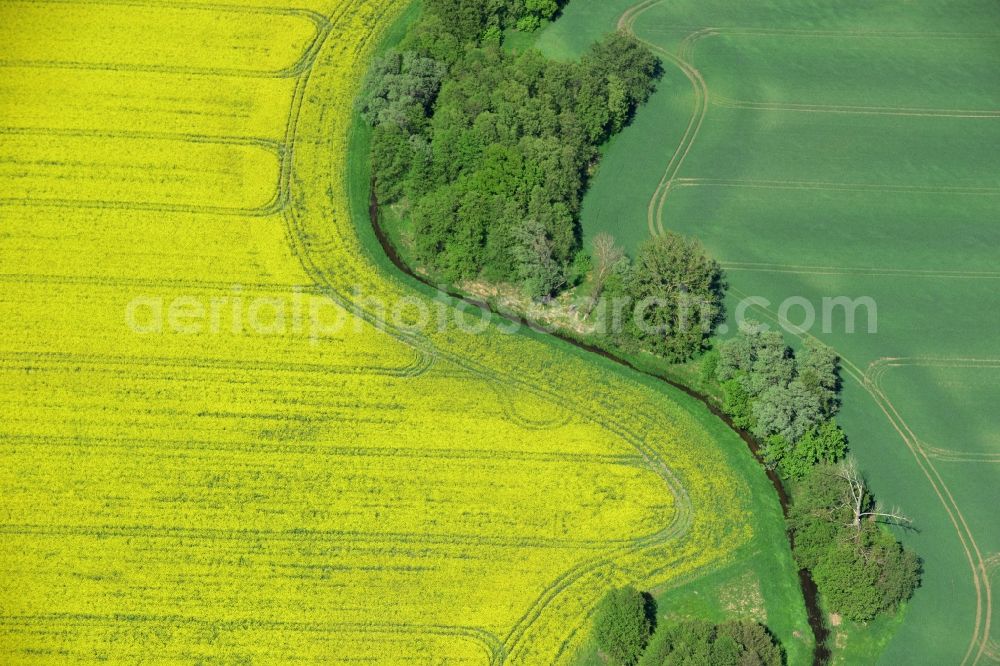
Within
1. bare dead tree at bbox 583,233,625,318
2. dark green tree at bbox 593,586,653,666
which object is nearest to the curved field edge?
dark green tree at bbox 593,586,653,666

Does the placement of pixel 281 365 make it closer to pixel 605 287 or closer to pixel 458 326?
pixel 458 326

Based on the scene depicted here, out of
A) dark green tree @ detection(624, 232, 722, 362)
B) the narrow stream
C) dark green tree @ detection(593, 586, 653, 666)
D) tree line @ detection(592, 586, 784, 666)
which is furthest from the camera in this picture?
dark green tree @ detection(624, 232, 722, 362)

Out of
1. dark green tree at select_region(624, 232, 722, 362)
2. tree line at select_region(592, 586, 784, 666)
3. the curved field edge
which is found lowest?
tree line at select_region(592, 586, 784, 666)

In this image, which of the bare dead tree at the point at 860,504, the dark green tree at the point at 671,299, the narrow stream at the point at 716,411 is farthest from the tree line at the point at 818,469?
the dark green tree at the point at 671,299

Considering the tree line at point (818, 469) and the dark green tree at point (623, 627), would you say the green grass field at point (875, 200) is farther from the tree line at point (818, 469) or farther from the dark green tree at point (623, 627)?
the dark green tree at point (623, 627)

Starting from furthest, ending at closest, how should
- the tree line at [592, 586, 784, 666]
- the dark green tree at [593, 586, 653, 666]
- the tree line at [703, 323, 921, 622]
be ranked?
the tree line at [703, 323, 921, 622] → the dark green tree at [593, 586, 653, 666] → the tree line at [592, 586, 784, 666]

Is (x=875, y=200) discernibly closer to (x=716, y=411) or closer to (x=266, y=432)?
(x=716, y=411)

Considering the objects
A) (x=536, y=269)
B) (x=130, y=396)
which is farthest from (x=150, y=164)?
(x=536, y=269)

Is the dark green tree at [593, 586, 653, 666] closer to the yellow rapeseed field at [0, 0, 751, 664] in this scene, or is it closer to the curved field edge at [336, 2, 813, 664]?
the curved field edge at [336, 2, 813, 664]
